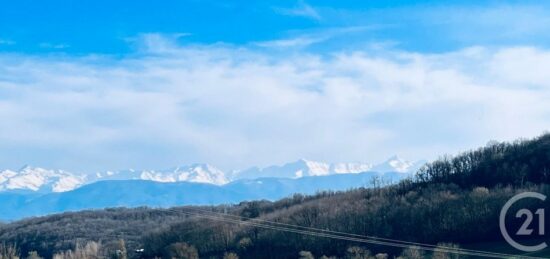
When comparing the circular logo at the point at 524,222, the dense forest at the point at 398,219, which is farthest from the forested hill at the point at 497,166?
the circular logo at the point at 524,222

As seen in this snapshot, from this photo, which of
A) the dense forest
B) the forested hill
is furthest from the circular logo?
the forested hill

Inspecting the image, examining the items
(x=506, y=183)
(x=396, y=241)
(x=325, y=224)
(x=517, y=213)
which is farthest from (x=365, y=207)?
(x=517, y=213)

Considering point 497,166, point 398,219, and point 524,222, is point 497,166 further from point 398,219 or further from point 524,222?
point 524,222

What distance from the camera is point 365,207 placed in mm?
132750

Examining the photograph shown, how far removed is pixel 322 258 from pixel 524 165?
45.5 m

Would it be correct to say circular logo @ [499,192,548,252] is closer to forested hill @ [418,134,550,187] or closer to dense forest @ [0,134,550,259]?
dense forest @ [0,134,550,259]

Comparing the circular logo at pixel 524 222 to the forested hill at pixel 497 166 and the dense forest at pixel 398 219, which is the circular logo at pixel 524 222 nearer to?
the dense forest at pixel 398 219

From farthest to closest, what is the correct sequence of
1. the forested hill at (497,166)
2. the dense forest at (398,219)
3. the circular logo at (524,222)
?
1. the forested hill at (497,166)
2. the dense forest at (398,219)
3. the circular logo at (524,222)

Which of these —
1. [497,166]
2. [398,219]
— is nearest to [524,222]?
[398,219]

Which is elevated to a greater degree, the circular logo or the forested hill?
the forested hill

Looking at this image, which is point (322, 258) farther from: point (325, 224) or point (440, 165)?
point (440, 165)

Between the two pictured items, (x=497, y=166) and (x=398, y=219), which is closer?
(x=398, y=219)

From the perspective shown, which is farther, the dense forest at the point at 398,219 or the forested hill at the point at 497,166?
the forested hill at the point at 497,166

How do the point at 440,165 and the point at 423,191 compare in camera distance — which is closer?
the point at 423,191
